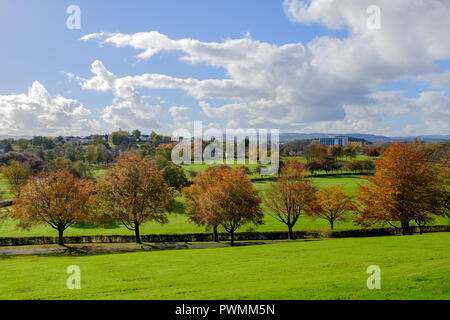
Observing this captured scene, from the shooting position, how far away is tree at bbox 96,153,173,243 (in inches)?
1735

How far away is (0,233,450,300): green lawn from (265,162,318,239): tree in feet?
82.9

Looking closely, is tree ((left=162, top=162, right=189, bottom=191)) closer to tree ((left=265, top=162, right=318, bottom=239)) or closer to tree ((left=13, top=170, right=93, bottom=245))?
tree ((left=265, top=162, right=318, bottom=239))

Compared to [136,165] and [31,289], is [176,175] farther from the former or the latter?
[31,289]

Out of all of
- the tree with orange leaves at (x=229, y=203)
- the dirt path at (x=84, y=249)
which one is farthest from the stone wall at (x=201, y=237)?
the tree with orange leaves at (x=229, y=203)

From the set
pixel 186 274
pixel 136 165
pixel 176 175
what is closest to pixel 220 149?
pixel 176 175

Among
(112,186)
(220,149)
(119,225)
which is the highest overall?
(220,149)

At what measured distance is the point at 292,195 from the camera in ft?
171

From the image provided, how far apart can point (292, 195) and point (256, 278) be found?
36.0 m

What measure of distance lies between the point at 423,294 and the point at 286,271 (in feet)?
27.9

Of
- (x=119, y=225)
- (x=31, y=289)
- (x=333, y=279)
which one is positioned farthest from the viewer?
(x=119, y=225)

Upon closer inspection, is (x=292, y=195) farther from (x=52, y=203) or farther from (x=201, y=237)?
(x=52, y=203)

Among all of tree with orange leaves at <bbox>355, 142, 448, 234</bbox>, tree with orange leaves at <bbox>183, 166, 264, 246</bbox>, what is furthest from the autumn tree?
tree with orange leaves at <bbox>355, 142, 448, 234</bbox>
